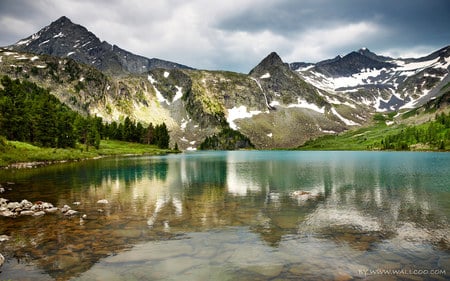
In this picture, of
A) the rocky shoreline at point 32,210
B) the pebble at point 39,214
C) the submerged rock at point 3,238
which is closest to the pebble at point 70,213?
the rocky shoreline at point 32,210

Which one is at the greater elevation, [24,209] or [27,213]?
[24,209]

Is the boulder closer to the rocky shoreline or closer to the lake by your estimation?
the rocky shoreline

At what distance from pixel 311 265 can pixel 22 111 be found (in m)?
135

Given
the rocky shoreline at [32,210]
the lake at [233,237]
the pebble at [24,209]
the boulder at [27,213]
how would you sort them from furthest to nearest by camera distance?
the boulder at [27,213]
the pebble at [24,209]
the rocky shoreline at [32,210]
the lake at [233,237]

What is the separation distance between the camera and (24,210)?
33.9 meters

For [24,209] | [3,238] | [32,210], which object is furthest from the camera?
[24,209]

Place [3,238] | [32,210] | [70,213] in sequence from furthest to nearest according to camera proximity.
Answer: [32,210] → [70,213] → [3,238]

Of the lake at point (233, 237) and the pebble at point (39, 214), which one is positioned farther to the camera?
the pebble at point (39, 214)

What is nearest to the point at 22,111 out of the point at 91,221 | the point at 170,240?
the point at 91,221

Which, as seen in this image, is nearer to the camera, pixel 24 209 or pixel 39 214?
pixel 39 214

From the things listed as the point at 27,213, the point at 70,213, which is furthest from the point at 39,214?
the point at 70,213

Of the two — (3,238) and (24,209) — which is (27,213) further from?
(3,238)

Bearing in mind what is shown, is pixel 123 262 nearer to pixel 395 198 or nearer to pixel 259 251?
pixel 259 251

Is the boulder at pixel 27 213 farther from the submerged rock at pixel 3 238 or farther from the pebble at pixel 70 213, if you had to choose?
the submerged rock at pixel 3 238
